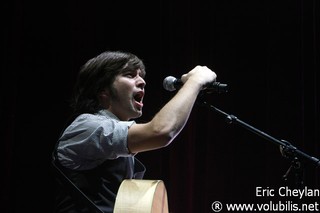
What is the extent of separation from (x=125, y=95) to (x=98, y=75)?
16cm

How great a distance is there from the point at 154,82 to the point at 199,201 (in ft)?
3.17

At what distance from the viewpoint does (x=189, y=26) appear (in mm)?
3691

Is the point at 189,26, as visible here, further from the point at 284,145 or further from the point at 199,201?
the point at 284,145

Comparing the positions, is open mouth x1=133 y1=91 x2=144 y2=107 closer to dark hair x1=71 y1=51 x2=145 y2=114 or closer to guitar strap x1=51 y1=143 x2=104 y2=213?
dark hair x1=71 y1=51 x2=145 y2=114

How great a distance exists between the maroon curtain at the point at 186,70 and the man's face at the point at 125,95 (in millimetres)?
1470

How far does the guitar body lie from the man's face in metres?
0.39

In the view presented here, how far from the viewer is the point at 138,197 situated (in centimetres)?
173

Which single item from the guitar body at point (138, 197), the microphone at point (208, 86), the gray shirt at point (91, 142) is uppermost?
the microphone at point (208, 86)

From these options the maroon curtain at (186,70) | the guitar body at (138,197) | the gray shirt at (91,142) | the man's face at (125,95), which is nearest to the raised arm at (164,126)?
the gray shirt at (91,142)

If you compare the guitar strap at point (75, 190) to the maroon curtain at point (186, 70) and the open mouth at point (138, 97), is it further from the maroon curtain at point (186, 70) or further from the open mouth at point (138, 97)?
the maroon curtain at point (186, 70)

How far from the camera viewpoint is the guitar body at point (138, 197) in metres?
1.71

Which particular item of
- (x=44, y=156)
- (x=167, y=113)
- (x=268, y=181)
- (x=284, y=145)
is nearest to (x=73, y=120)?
(x=167, y=113)

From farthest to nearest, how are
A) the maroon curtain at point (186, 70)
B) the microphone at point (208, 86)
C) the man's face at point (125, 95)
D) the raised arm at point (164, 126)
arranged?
1. the maroon curtain at point (186, 70)
2. the man's face at point (125, 95)
3. the microphone at point (208, 86)
4. the raised arm at point (164, 126)

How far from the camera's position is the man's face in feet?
6.79
